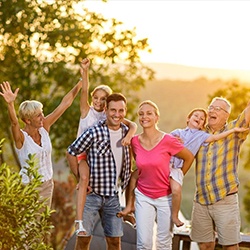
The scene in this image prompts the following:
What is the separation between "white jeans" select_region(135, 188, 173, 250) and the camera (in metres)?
6.52

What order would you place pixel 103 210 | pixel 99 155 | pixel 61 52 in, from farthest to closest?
pixel 61 52 → pixel 103 210 → pixel 99 155

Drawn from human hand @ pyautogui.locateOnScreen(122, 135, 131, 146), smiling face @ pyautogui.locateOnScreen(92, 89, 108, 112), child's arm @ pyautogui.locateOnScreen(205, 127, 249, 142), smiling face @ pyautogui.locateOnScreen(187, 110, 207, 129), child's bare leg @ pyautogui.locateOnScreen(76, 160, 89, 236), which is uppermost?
smiling face @ pyautogui.locateOnScreen(92, 89, 108, 112)

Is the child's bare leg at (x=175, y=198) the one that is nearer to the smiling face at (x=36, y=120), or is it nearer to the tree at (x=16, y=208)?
the smiling face at (x=36, y=120)

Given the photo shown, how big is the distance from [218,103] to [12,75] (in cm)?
657

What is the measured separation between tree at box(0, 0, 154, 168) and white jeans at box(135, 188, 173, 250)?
5.62 meters

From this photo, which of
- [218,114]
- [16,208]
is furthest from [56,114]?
[16,208]

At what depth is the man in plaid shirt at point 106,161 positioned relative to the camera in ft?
21.3

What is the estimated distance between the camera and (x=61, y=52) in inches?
488

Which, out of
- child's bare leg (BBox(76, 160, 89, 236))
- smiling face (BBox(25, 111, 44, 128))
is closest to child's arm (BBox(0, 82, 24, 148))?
smiling face (BBox(25, 111, 44, 128))

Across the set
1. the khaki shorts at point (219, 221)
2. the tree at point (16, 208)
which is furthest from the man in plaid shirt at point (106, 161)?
the tree at point (16, 208)

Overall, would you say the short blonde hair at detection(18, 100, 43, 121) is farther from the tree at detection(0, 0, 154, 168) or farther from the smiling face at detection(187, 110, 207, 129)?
the tree at detection(0, 0, 154, 168)

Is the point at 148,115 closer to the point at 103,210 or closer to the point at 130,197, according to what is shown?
the point at 130,197

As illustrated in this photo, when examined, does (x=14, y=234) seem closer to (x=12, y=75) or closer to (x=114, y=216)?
(x=114, y=216)

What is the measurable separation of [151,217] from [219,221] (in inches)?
22.0
